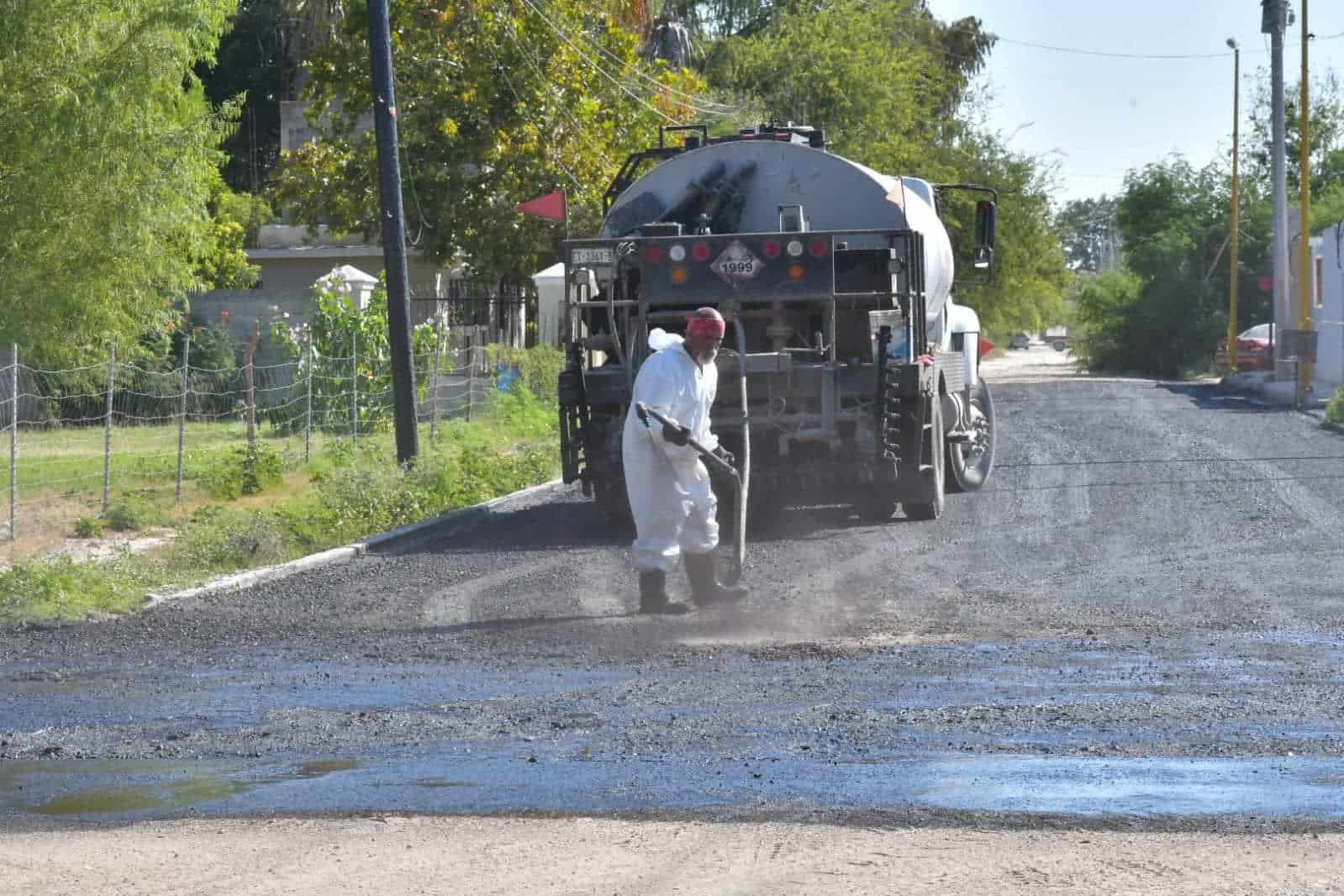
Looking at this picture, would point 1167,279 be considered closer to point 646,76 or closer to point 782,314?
point 646,76

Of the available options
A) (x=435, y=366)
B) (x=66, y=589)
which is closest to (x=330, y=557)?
(x=66, y=589)

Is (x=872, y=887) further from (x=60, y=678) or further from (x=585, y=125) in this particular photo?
(x=585, y=125)

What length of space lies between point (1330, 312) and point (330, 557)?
31.9 m

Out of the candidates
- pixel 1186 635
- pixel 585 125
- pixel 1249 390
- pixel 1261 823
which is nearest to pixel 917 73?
pixel 1249 390

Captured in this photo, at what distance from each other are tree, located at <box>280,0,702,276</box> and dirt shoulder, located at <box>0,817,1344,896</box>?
2761 cm

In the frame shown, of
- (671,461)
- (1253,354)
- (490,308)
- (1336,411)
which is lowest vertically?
(1336,411)

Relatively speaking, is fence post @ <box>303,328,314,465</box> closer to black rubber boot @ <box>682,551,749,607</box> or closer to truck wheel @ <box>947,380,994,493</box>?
truck wheel @ <box>947,380,994,493</box>

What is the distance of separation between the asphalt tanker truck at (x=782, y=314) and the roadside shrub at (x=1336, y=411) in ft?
38.5

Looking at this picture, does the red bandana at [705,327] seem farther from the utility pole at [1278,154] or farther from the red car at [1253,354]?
the red car at [1253,354]

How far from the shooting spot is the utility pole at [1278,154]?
37625 millimetres

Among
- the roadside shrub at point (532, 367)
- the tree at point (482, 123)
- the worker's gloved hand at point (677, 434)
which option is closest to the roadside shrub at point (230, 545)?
the worker's gloved hand at point (677, 434)

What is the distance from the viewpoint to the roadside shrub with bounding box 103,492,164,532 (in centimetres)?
1506

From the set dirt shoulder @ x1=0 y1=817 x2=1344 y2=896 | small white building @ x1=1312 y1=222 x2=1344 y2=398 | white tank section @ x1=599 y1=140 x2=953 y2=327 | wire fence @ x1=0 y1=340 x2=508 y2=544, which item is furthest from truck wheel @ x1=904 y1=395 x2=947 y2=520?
small white building @ x1=1312 y1=222 x2=1344 y2=398

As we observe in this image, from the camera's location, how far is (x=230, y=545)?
13.1 m
